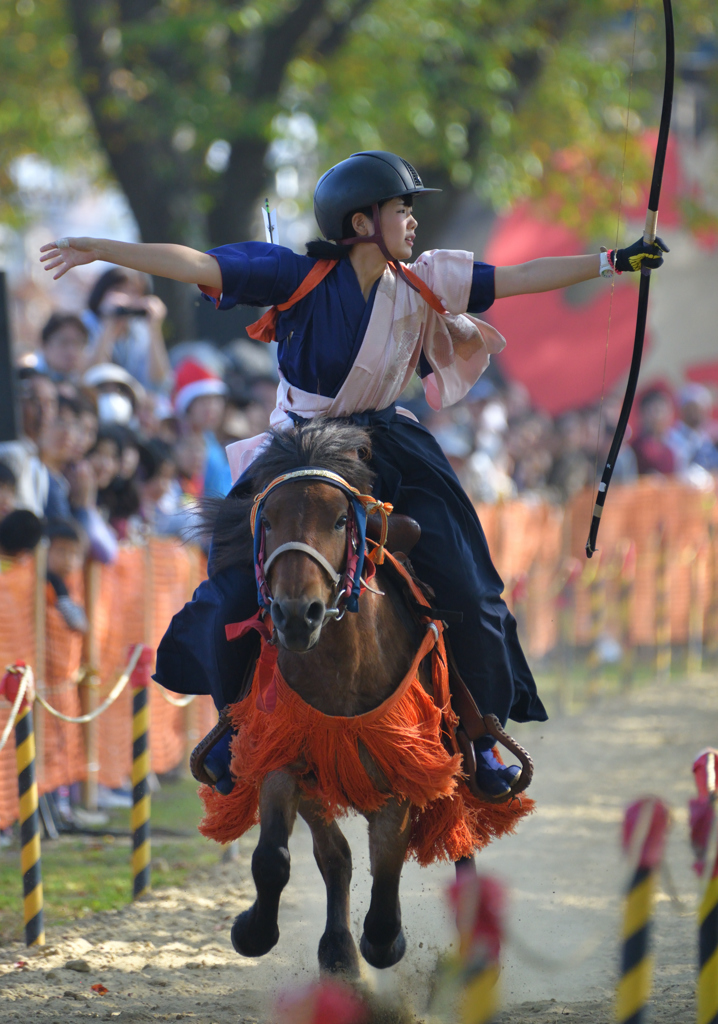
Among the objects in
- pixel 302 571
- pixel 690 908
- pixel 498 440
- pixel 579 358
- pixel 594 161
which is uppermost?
pixel 594 161

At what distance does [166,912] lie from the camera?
5922mm

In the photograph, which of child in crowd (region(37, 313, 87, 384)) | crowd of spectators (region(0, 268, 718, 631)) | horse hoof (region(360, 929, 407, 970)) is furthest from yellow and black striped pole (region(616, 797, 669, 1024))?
child in crowd (region(37, 313, 87, 384))

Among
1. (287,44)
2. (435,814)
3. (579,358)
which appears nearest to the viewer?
(435,814)

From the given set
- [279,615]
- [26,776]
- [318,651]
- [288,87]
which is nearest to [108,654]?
[26,776]

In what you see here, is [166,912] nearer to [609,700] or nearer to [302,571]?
[302,571]

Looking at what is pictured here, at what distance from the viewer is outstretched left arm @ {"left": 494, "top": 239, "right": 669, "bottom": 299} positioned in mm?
4340

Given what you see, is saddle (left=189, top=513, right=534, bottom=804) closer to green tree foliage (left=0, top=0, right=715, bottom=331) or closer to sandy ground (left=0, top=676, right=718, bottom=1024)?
sandy ground (left=0, top=676, right=718, bottom=1024)

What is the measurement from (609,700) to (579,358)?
10.6 m

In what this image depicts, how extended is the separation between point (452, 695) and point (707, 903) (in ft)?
4.43

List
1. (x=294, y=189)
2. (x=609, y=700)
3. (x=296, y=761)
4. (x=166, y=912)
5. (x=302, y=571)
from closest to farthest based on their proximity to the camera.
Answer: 1. (x=302, y=571)
2. (x=296, y=761)
3. (x=166, y=912)
4. (x=609, y=700)
5. (x=294, y=189)

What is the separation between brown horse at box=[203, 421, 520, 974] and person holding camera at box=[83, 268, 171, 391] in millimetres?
5283

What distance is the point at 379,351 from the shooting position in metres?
4.48

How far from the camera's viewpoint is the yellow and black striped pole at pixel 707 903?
3.53 m

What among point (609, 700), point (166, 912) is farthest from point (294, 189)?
point (166, 912)
